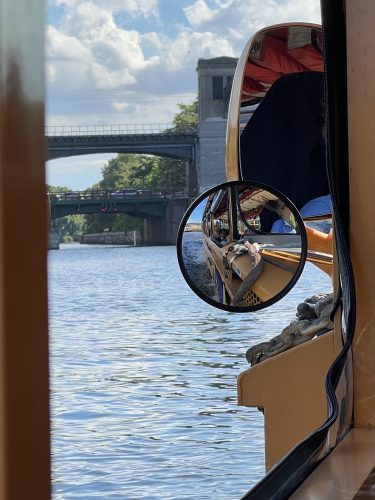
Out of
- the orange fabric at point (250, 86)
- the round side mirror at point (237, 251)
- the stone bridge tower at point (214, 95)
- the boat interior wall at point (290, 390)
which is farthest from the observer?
the stone bridge tower at point (214, 95)

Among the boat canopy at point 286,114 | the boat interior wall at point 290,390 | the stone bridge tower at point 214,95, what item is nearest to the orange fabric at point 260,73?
the boat canopy at point 286,114

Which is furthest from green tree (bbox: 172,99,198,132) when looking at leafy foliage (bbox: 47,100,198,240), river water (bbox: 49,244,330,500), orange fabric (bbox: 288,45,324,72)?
orange fabric (bbox: 288,45,324,72)

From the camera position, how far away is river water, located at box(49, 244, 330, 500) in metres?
6.64

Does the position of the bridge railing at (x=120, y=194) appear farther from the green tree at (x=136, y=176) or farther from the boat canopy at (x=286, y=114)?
the boat canopy at (x=286, y=114)

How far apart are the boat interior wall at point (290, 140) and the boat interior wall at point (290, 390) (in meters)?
0.48

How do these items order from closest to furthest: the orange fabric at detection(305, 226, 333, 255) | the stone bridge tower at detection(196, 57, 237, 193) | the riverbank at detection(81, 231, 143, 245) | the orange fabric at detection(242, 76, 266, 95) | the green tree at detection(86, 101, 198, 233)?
the orange fabric at detection(305, 226, 333, 255) < the orange fabric at detection(242, 76, 266, 95) < the stone bridge tower at detection(196, 57, 237, 193) < the green tree at detection(86, 101, 198, 233) < the riverbank at detection(81, 231, 143, 245)

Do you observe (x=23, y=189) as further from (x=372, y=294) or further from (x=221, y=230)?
(x=221, y=230)

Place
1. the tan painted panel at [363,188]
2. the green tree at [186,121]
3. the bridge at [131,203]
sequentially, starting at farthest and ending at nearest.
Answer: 1. the bridge at [131,203]
2. the green tree at [186,121]
3. the tan painted panel at [363,188]

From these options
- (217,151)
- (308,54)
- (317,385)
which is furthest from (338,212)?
(217,151)

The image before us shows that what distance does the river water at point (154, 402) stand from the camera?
261 inches

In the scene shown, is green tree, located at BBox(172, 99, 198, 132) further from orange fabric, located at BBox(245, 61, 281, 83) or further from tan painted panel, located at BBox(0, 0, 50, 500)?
tan painted panel, located at BBox(0, 0, 50, 500)

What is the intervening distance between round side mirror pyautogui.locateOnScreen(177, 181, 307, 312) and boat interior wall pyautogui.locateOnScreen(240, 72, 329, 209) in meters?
0.54

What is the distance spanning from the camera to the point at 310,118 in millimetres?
2822

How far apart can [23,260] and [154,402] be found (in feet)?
31.6
